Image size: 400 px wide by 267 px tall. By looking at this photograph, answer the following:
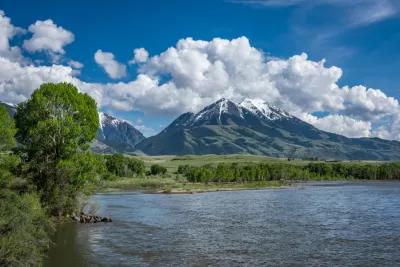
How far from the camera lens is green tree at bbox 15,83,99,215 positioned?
6844 centimetres

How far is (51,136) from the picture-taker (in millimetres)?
68500

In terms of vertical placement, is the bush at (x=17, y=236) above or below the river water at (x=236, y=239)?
above

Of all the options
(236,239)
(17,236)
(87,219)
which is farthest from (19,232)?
(87,219)

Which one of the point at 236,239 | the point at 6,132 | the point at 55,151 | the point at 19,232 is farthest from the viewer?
the point at 55,151

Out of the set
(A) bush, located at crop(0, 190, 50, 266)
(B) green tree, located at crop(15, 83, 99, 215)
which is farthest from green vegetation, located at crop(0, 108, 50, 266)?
(B) green tree, located at crop(15, 83, 99, 215)

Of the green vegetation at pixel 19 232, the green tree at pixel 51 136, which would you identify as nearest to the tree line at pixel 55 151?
the green tree at pixel 51 136

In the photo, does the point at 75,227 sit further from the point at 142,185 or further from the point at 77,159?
the point at 142,185

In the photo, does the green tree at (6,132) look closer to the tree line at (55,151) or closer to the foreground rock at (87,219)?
the tree line at (55,151)

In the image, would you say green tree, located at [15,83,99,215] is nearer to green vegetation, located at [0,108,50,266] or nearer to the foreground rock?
the foreground rock

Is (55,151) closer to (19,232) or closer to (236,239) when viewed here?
(236,239)

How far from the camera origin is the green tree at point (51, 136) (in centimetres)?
6844

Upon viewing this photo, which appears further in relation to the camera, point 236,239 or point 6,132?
point 6,132

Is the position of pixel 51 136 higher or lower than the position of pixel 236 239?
higher

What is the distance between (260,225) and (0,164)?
37.7 metres
